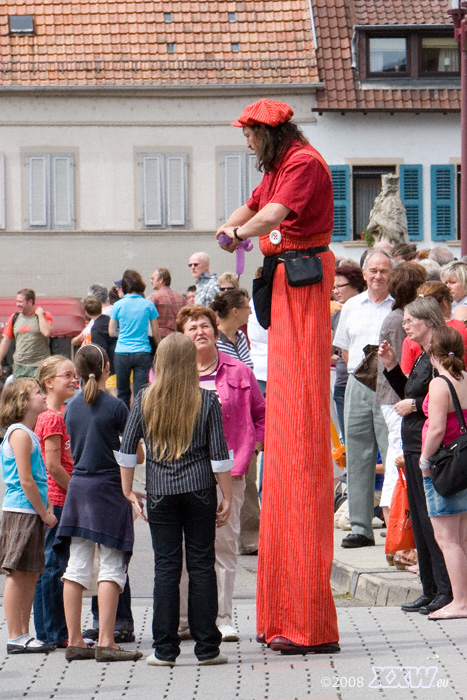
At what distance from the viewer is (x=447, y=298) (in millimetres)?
8484

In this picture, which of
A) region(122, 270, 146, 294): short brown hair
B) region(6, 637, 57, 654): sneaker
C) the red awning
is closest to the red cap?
region(6, 637, 57, 654): sneaker

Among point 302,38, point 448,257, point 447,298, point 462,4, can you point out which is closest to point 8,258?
point 302,38

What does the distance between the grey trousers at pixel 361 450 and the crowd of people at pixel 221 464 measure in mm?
1871

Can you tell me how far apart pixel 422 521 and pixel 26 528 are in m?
2.44

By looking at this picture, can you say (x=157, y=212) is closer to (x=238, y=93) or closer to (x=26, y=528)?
(x=238, y=93)

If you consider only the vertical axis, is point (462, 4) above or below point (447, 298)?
above

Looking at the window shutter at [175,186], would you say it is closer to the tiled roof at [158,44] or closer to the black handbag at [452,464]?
the tiled roof at [158,44]

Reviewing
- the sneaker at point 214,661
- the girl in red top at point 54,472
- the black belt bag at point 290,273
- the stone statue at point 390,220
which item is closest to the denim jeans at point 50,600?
the girl in red top at point 54,472

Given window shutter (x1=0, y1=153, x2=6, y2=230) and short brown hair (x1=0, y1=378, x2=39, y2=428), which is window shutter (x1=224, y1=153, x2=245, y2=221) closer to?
window shutter (x1=0, y1=153, x2=6, y2=230)

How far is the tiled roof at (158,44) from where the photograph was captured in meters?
31.0

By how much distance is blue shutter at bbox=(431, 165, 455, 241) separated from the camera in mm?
31547

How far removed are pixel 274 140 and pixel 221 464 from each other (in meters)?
1.66

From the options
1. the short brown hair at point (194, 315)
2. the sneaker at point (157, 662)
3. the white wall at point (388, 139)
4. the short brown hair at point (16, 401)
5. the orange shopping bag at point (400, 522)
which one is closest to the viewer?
the sneaker at point (157, 662)

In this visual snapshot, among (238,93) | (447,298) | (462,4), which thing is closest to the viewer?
(447,298)
